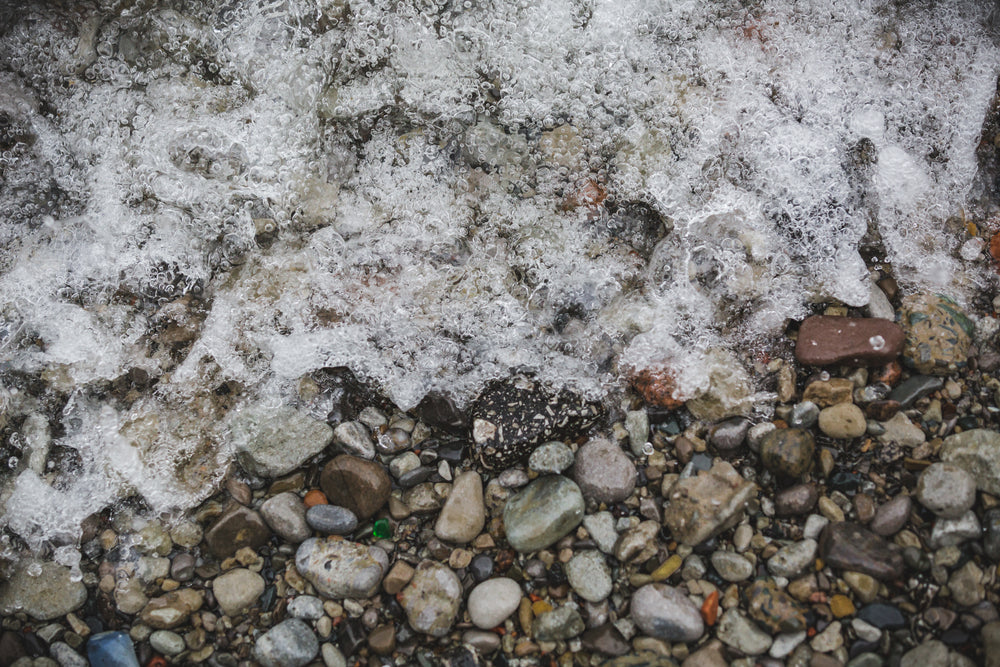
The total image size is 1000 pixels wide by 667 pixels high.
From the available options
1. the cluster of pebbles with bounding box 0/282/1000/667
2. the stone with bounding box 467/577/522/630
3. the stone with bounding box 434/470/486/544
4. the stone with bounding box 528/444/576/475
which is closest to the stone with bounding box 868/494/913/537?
the cluster of pebbles with bounding box 0/282/1000/667

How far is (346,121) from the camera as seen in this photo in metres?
3.21

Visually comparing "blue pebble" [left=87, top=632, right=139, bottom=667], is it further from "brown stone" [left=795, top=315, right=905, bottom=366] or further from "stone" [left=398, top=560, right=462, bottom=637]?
"brown stone" [left=795, top=315, right=905, bottom=366]

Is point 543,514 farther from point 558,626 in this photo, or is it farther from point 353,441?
point 353,441

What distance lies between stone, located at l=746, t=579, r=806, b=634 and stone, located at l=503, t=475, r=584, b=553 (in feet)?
2.31

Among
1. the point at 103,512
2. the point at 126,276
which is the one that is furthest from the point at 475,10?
the point at 103,512

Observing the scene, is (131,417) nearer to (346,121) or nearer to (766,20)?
(346,121)

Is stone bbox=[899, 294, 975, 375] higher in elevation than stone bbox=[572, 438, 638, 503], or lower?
higher

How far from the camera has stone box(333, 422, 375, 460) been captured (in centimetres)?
267

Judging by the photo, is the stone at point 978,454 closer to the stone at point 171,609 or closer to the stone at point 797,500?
the stone at point 797,500

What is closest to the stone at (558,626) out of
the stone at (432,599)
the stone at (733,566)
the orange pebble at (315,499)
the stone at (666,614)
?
the stone at (666,614)

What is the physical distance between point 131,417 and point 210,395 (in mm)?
367

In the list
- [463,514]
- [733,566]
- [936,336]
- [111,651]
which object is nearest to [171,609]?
[111,651]

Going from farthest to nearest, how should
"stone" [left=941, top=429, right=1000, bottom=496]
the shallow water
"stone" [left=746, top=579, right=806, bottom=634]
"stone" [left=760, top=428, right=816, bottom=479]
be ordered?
the shallow water
"stone" [left=760, top=428, right=816, bottom=479]
"stone" [left=941, top=429, right=1000, bottom=496]
"stone" [left=746, top=579, right=806, bottom=634]

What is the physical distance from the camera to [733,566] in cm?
232
